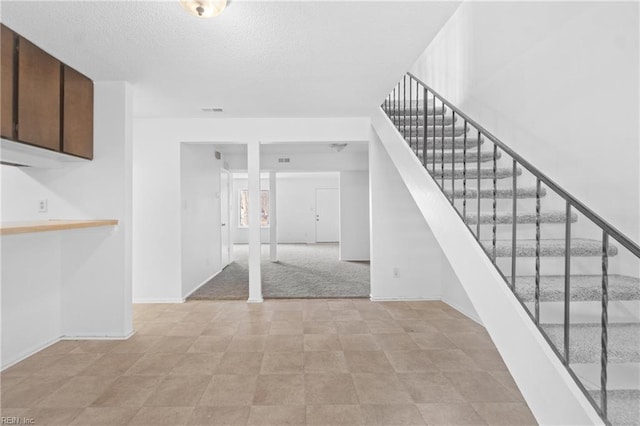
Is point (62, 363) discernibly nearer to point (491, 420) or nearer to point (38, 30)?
point (38, 30)

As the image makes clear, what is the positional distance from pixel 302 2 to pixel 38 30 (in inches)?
75.4

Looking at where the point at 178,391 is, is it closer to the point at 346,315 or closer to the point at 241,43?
the point at 346,315

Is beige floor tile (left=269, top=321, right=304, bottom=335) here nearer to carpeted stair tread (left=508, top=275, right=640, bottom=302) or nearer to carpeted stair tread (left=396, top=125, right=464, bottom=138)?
carpeted stair tread (left=508, top=275, right=640, bottom=302)

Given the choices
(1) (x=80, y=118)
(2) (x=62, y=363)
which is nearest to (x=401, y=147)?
(1) (x=80, y=118)

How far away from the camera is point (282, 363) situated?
2781 mm

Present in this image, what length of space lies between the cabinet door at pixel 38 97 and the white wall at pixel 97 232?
1.62ft

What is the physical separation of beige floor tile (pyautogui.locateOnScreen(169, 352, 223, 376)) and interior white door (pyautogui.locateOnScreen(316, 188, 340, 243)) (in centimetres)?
942

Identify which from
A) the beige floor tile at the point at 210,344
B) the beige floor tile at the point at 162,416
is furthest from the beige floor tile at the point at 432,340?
the beige floor tile at the point at 162,416

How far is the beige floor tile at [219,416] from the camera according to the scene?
203 centimetres

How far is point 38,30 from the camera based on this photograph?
7.90 feet

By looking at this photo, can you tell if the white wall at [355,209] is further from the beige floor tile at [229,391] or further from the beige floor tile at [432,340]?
the beige floor tile at [229,391]

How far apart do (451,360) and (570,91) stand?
2.27 metres

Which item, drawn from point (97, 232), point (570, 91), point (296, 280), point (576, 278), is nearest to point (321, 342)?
point (576, 278)

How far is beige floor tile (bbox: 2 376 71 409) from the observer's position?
7.32ft
